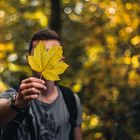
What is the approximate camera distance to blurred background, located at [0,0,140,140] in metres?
5.21

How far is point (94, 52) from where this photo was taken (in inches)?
278

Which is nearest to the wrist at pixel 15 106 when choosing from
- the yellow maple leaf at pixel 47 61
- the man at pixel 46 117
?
the man at pixel 46 117

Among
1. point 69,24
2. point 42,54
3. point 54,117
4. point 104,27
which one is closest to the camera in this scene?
point 42,54

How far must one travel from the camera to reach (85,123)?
564cm

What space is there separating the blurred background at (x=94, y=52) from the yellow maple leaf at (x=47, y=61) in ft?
8.73

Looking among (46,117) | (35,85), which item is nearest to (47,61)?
(35,85)

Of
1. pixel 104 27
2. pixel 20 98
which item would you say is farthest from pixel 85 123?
pixel 20 98

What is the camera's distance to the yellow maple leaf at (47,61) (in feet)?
6.48

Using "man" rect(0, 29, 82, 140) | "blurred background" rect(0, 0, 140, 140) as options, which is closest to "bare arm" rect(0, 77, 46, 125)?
"man" rect(0, 29, 82, 140)

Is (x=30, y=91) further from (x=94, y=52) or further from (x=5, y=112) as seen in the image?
(x=94, y=52)

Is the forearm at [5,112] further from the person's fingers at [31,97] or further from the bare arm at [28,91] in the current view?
the person's fingers at [31,97]

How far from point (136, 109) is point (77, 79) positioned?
81.0 inches

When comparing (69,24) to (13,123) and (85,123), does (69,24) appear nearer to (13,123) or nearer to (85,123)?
(85,123)

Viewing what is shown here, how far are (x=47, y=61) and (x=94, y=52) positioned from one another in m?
5.10
